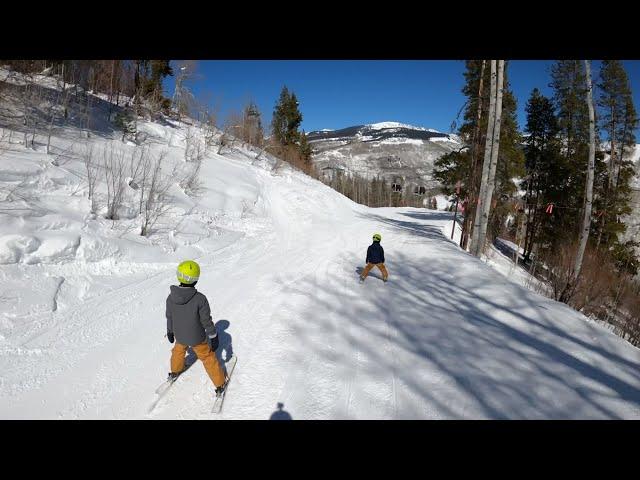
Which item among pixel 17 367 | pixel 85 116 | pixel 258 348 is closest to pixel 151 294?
pixel 17 367

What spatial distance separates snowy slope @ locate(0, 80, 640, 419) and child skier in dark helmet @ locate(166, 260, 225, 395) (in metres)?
0.41

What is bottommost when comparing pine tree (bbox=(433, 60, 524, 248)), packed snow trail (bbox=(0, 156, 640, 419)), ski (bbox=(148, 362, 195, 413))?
ski (bbox=(148, 362, 195, 413))

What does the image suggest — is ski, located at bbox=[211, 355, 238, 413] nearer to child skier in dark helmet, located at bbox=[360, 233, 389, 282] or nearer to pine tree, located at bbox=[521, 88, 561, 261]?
child skier in dark helmet, located at bbox=[360, 233, 389, 282]

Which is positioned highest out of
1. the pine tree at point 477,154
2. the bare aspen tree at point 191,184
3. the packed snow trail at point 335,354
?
the pine tree at point 477,154

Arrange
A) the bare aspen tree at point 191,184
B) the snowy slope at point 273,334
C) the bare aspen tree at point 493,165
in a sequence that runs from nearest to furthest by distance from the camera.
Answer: the snowy slope at point 273,334 → the bare aspen tree at point 493,165 → the bare aspen tree at point 191,184

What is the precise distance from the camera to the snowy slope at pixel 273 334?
368 cm

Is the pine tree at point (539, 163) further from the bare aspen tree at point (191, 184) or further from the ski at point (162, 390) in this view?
the ski at point (162, 390)

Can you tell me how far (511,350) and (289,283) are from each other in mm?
4477

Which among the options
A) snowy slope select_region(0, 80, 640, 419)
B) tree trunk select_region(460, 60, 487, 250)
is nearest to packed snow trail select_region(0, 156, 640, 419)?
snowy slope select_region(0, 80, 640, 419)

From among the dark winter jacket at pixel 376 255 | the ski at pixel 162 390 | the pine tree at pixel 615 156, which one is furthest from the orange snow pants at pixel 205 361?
the pine tree at pixel 615 156

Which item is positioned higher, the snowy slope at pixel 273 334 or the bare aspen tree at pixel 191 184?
the bare aspen tree at pixel 191 184

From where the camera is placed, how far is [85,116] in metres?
13.9

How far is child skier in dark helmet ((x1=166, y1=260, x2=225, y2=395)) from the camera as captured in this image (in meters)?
3.72

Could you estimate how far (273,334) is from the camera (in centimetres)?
515
